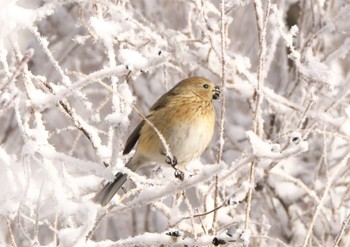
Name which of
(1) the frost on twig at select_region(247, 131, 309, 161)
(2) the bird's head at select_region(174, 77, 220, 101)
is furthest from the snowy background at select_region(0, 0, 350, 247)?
(2) the bird's head at select_region(174, 77, 220, 101)

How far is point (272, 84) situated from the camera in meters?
6.27

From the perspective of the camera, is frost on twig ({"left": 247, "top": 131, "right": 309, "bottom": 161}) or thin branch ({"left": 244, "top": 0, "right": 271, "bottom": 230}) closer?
frost on twig ({"left": 247, "top": 131, "right": 309, "bottom": 161})

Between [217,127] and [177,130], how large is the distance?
1.45 metres

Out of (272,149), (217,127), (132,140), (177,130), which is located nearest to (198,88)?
(177,130)

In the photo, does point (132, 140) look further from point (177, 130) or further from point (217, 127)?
point (217, 127)

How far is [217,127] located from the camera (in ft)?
19.5

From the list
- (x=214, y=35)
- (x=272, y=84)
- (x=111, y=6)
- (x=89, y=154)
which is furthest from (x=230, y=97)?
(x=111, y=6)

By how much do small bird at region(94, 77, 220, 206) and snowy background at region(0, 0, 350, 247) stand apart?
141 mm

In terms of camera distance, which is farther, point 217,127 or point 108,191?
point 217,127

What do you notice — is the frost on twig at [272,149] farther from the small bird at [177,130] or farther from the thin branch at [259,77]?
the small bird at [177,130]

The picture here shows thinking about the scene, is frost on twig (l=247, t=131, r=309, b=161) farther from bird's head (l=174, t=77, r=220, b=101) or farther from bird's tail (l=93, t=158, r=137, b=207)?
bird's head (l=174, t=77, r=220, b=101)

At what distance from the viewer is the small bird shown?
Answer: 14.7 feet

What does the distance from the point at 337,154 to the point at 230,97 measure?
4.80ft

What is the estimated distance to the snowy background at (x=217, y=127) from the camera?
97.1 inches
